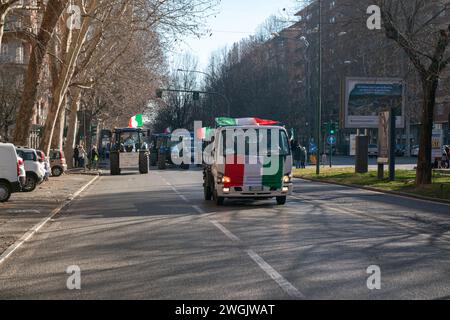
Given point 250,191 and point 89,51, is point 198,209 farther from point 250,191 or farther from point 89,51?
point 89,51

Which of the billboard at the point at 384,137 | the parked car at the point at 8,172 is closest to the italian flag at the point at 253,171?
the parked car at the point at 8,172

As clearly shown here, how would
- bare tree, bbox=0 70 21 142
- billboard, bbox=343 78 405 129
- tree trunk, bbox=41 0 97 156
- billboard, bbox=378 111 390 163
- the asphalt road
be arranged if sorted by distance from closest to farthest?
the asphalt road → billboard, bbox=378 111 390 163 → tree trunk, bbox=41 0 97 156 → billboard, bbox=343 78 405 129 → bare tree, bbox=0 70 21 142

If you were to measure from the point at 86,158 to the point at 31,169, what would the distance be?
23.1 meters

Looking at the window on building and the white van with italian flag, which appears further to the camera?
the window on building

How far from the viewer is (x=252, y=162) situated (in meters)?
18.0

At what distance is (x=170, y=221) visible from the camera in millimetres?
14875

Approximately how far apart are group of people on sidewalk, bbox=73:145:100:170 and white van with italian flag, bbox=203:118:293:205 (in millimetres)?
30745

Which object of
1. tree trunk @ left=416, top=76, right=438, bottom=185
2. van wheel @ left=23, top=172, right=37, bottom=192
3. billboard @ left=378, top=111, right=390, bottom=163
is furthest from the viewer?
billboard @ left=378, top=111, right=390, bottom=163

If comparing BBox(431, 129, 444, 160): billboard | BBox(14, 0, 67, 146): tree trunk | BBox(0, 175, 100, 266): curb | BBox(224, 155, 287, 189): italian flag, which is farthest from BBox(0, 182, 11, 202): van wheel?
BBox(431, 129, 444, 160): billboard

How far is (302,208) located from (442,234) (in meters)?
5.66

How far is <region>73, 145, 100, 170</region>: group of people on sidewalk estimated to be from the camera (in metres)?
48.0

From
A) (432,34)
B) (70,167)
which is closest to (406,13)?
(432,34)

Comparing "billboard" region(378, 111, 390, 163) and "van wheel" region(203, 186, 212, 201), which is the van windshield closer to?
"van wheel" region(203, 186, 212, 201)
